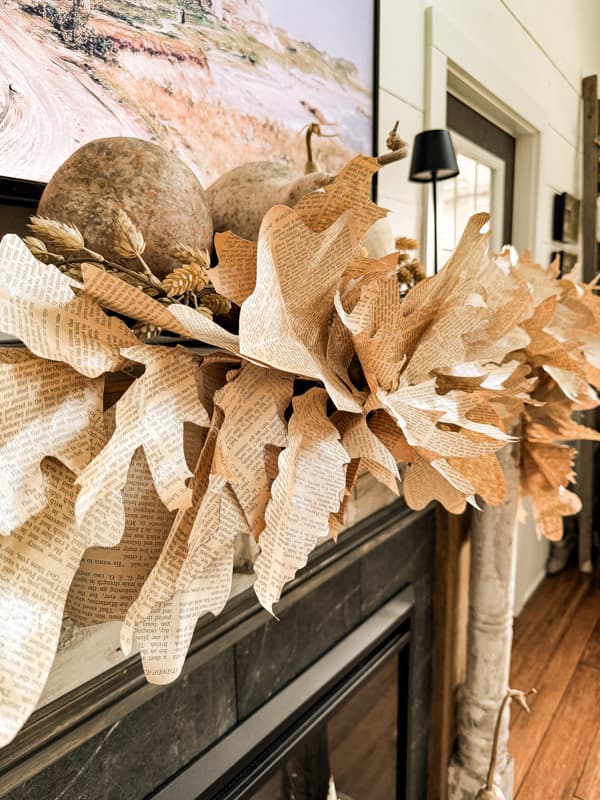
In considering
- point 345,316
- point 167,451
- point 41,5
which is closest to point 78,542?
point 167,451

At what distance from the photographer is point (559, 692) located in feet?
6.48

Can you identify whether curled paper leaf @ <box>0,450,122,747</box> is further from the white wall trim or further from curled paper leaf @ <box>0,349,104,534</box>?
the white wall trim

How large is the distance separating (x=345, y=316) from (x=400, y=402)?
0.29ft

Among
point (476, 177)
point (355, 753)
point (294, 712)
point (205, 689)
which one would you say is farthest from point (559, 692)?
point (476, 177)

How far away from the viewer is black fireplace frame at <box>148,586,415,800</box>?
0.71m

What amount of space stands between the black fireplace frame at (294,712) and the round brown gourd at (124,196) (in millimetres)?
657

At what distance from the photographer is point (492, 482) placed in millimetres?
589

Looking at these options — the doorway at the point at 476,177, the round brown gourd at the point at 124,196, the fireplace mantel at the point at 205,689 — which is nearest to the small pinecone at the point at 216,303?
the round brown gourd at the point at 124,196

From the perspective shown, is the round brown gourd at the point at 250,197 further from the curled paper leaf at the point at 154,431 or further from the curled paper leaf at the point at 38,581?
the curled paper leaf at the point at 38,581

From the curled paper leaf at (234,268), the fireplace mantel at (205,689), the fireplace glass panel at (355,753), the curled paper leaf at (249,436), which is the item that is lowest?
the fireplace glass panel at (355,753)

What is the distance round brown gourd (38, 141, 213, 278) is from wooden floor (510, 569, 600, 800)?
1.89 metres

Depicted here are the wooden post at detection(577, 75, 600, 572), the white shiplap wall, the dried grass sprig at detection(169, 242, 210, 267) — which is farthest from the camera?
the wooden post at detection(577, 75, 600, 572)

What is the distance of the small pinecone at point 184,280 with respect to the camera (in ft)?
1.35

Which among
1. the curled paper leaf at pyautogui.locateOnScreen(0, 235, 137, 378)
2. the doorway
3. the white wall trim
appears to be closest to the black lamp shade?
the white wall trim
